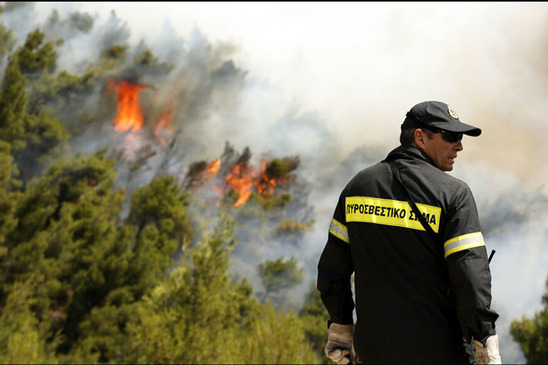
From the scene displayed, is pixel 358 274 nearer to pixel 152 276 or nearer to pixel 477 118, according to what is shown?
pixel 152 276

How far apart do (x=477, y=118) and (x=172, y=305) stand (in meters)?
20.9

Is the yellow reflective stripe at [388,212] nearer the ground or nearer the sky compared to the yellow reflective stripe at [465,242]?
nearer the sky

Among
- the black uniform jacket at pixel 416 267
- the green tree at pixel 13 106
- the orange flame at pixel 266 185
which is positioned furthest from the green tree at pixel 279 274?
the black uniform jacket at pixel 416 267

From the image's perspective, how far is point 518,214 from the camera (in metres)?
27.3

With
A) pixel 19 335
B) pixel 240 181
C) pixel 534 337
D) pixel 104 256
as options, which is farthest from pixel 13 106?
pixel 534 337

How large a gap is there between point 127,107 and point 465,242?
42487mm

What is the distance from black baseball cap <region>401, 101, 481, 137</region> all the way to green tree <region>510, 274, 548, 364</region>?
631 inches

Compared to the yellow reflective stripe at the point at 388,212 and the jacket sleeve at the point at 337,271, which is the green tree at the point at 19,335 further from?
the yellow reflective stripe at the point at 388,212

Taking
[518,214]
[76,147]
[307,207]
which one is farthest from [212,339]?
[76,147]

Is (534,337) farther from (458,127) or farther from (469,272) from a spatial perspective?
(469,272)

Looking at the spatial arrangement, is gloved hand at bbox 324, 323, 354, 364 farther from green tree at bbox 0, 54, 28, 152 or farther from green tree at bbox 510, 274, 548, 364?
green tree at bbox 0, 54, 28, 152

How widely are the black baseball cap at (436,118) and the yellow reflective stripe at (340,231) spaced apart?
546 millimetres

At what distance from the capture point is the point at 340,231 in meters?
2.88

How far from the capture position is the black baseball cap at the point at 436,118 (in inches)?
105
